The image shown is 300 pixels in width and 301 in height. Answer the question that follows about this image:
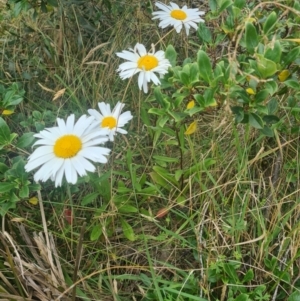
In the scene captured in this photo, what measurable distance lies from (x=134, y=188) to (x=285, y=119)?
1.52ft

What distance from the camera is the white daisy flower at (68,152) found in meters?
1.00

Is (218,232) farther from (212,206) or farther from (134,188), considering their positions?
(134,188)

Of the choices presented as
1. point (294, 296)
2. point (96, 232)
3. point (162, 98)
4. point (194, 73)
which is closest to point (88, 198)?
point (96, 232)

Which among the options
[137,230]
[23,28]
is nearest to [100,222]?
[137,230]

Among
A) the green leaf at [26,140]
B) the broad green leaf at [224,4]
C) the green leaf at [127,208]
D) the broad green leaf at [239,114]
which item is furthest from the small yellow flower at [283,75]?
the green leaf at [26,140]

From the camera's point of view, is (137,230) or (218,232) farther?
(137,230)

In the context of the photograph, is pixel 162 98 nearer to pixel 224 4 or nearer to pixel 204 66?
pixel 204 66

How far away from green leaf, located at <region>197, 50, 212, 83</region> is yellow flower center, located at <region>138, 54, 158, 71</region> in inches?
7.8

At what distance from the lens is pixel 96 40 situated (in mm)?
1863

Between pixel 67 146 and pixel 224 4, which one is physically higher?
pixel 224 4

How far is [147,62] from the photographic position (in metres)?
1.26

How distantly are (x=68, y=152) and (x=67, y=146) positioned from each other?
0.05 feet

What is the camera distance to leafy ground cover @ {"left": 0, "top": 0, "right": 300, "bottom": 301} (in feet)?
3.56

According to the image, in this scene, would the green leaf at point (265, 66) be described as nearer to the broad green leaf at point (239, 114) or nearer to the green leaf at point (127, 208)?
the broad green leaf at point (239, 114)
